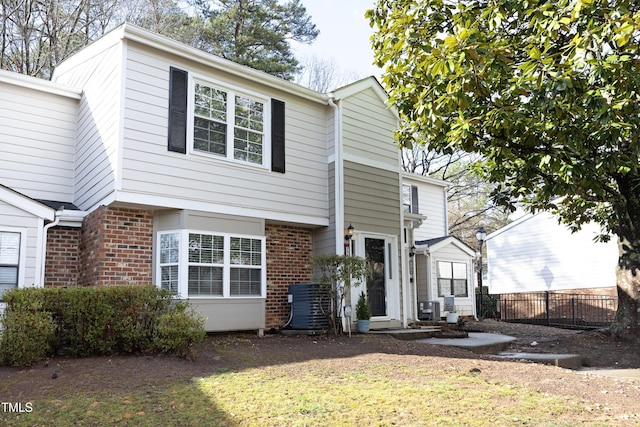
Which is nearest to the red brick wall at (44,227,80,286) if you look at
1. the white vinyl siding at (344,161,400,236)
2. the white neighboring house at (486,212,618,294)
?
the white vinyl siding at (344,161,400,236)

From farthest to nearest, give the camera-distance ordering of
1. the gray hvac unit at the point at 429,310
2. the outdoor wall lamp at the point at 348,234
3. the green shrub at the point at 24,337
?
1. the gray hvac unit at the point at 429,310
2. the outdoor wall lamp at the point at 348,234
3. the green shrub at the point at 24,337

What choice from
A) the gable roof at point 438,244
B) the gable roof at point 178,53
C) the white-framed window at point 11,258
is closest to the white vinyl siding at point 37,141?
the gable roof at point 178,53

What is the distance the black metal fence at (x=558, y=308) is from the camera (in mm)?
18281

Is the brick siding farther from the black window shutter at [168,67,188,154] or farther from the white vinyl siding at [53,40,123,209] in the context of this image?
the black window shutter at [168,67,188,154]

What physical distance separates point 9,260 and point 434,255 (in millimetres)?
12087

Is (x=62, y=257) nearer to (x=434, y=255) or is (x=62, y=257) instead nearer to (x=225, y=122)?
(x=225, y=122)

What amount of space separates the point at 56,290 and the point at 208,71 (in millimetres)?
4926

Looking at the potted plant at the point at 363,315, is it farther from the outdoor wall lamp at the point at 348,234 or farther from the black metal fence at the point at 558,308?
the black metal fence at the point at 558,308

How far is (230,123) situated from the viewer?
10.4 m

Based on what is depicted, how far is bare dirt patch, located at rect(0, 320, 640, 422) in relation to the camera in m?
5.67

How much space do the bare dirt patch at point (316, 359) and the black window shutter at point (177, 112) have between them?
3368mm

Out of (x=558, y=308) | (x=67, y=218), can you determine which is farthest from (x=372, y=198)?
(x=558, y=308)

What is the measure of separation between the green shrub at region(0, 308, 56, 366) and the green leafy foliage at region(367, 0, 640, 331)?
5.82 meters

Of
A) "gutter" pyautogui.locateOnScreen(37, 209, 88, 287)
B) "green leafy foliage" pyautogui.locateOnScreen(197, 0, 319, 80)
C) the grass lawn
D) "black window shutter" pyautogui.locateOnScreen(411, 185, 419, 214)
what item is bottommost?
the grass lawn
